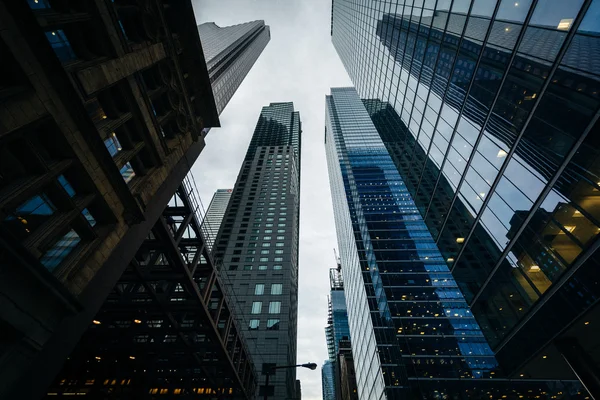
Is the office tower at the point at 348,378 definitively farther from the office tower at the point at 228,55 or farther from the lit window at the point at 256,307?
the office tower at the point at 228,55

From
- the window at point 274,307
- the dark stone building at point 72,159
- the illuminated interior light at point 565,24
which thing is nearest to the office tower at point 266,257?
the window at point 274,307

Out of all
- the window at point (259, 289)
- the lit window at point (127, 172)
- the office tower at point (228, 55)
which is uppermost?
the office tower at point (228, 55)

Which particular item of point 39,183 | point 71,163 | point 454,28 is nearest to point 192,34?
point 71,163

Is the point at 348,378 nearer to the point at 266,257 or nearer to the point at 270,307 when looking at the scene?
the point at 270,307

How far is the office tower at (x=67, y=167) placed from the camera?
8062mm

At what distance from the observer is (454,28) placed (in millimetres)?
20656

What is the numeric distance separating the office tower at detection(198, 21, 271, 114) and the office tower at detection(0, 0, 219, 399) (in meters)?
64.1

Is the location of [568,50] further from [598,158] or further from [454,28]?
[454,28]

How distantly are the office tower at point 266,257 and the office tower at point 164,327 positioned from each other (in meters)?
8.25

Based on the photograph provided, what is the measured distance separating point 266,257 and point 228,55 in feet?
239

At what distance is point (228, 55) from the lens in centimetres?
9744

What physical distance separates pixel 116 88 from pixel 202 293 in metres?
15.9

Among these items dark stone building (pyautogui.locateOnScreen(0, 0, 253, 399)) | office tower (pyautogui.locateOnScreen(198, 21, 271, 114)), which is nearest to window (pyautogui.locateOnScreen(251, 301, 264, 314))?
dark stone building (pyautogui.locateOnScreen(0, 0, 253, 399))

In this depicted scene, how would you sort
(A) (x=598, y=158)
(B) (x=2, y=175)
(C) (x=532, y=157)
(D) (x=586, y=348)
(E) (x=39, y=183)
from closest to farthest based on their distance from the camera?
(B) (x=2, y=175) < (E) (x=39, y=183) < (A) (x=598, y=158) < (C) (x=532, y=157) < (D) (x=586, y=348)
